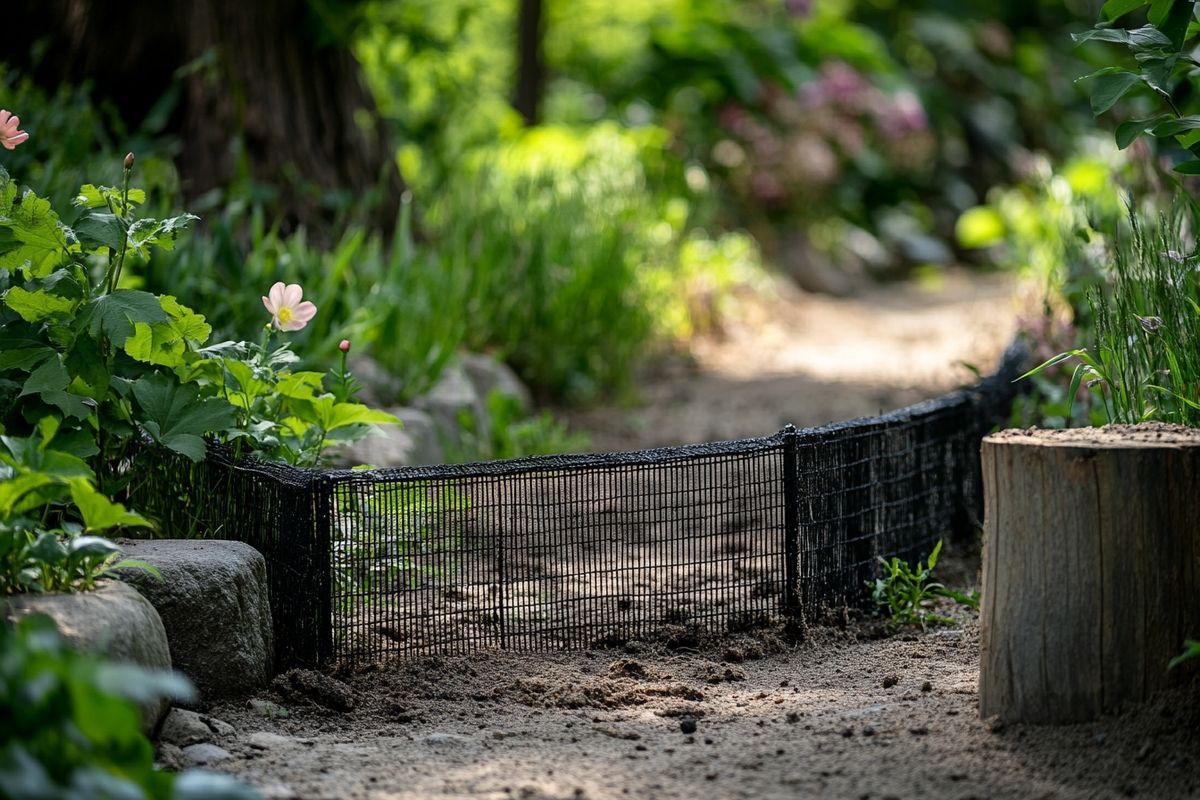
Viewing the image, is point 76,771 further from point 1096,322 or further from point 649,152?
point 649,152

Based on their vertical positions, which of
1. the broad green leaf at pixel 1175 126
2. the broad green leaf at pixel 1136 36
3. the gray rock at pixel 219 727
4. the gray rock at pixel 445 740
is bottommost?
the gray rock at pixel 445 740

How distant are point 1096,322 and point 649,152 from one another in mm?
6784

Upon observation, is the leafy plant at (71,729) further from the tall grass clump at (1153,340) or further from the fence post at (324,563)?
the tall grass clump at (1153,340)

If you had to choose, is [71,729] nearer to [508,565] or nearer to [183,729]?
[183,729]

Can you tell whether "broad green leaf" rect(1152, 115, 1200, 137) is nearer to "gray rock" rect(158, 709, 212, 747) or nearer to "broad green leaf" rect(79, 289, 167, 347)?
"broad green leaf" rect(79, 289, 167, 347)

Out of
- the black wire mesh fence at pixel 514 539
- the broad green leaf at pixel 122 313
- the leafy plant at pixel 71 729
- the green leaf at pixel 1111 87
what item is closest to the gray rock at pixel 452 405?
the black wire mesh fence at pixel 514 539

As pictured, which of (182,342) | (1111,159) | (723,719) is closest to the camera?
(723,719)

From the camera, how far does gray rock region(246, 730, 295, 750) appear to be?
2.58 meters

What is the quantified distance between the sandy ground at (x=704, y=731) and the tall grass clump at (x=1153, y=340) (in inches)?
28.8

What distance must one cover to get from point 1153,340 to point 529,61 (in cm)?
874

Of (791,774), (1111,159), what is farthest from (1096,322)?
(1111,159)

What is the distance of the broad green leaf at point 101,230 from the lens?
2928 millimetres

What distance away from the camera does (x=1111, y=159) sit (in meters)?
8.96

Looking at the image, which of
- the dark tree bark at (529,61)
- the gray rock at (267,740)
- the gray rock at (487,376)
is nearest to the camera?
the gray rock at (267,740)
